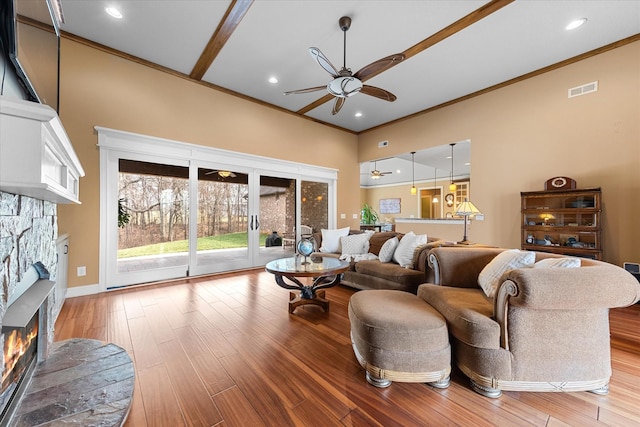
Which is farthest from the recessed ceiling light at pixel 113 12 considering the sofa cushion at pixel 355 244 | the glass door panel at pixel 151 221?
the sofa cushion at pixel 355 244

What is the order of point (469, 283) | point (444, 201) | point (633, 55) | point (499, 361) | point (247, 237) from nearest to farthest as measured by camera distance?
point (499, 361)
point (469, 283)
point (633, 55)
point (247, 237)
point (444, 201)

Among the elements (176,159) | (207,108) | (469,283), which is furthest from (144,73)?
(469,283)

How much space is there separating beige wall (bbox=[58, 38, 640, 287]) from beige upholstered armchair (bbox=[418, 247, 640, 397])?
2916mm

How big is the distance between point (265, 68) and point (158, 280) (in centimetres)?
379

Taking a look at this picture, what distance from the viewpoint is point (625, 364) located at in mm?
1861

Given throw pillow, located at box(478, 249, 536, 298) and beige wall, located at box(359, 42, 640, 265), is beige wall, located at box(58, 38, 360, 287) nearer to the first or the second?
beige wall, located at box(359, 42, 640, 265)

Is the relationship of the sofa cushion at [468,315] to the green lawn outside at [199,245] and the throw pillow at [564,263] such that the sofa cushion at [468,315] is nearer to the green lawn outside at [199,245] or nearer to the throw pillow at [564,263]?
the throw pillow at [564,263]

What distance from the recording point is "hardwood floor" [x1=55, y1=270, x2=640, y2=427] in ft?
4.50

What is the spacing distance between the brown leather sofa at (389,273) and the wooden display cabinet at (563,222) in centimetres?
164

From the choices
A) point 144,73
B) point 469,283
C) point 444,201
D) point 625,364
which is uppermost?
point 144,73

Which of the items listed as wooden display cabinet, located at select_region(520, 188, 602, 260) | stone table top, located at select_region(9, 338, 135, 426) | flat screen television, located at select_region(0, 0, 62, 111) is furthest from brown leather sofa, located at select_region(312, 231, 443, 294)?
flat screen television, located at select_region(0, 0, 62, 111)

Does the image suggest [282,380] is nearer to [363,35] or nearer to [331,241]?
[331,241]

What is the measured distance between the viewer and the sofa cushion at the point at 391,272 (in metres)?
3.06

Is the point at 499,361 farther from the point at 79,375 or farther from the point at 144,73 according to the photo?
the point at 144,73
